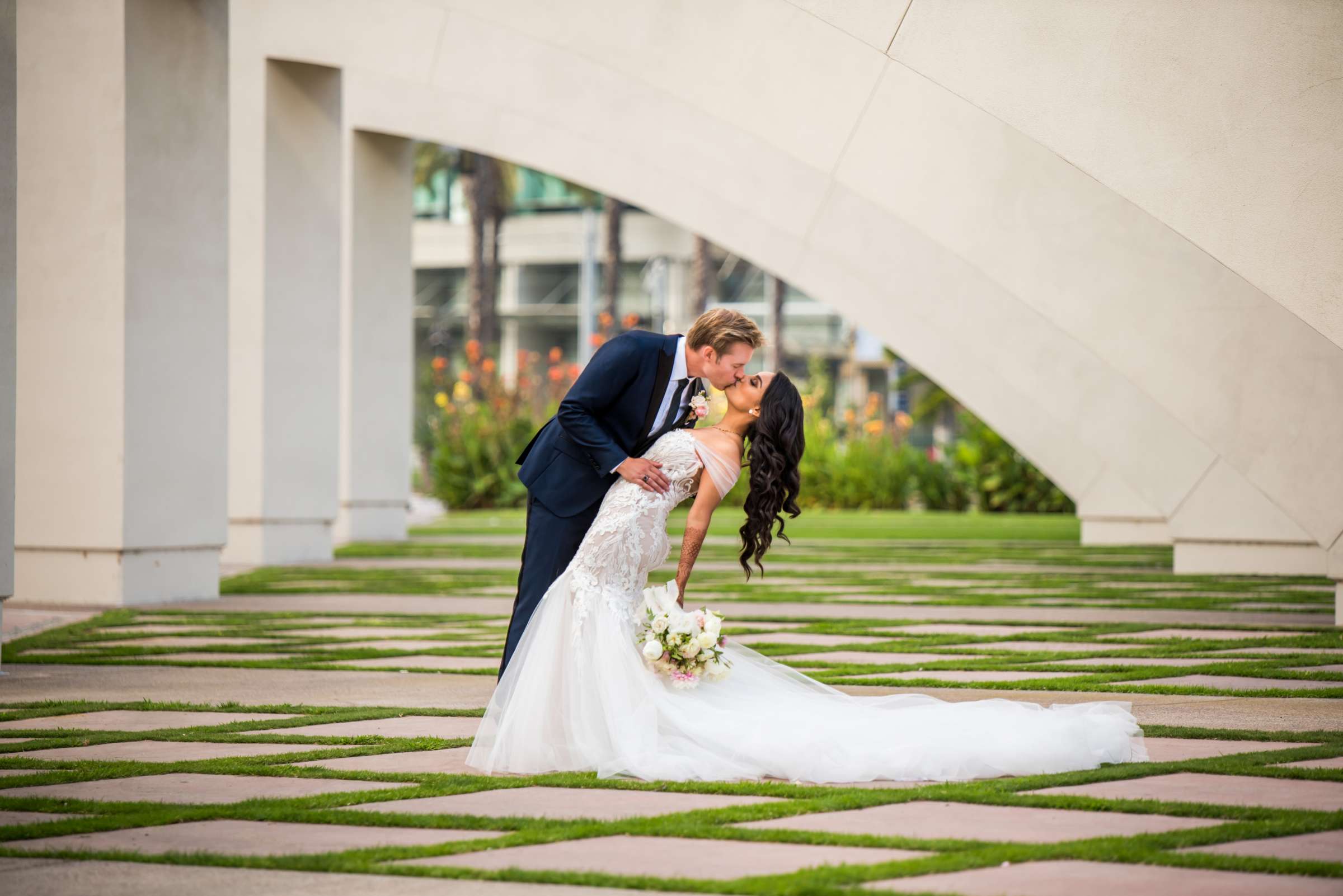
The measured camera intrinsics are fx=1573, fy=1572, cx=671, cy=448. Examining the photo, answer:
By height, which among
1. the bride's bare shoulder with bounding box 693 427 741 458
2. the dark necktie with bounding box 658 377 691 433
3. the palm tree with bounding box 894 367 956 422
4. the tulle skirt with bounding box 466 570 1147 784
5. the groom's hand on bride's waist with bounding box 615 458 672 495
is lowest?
the palm tree with bounding box 894 367 956 422

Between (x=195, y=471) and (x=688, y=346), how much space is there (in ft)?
21.6

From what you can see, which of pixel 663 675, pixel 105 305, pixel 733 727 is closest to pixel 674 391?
pixel 663 675

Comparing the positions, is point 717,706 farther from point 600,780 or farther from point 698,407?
point 698,407

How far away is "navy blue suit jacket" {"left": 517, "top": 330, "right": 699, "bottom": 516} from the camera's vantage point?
18.4ft

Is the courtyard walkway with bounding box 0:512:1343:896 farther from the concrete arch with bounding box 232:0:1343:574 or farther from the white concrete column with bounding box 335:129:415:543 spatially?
the white concrete column with bounding box 335:129:415:543

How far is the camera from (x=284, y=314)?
14648mm

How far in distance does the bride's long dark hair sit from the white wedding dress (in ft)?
0.39

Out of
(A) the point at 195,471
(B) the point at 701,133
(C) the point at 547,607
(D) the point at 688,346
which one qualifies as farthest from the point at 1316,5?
(B) the point at 701,133

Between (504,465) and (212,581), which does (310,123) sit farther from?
(504,465)

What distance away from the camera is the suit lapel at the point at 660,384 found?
18.6 feet

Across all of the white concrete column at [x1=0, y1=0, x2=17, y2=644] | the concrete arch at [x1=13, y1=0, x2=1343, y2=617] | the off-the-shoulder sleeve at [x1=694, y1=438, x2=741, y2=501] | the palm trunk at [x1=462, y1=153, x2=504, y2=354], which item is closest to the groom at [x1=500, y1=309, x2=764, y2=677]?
the off-the-shoulder sleeve at [x1=694, y1=438, x2=741, y2=501]

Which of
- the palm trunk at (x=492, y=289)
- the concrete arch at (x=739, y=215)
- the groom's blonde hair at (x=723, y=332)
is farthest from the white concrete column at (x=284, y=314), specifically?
the palm trunk at (x=492, y=289)

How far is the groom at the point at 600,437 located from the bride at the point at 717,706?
0.10 metres

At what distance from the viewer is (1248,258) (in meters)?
7.85
